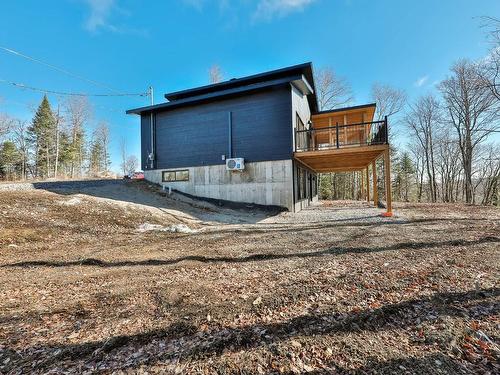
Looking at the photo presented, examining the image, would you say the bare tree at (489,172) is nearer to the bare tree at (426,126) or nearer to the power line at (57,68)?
the bare tree at (426,126)

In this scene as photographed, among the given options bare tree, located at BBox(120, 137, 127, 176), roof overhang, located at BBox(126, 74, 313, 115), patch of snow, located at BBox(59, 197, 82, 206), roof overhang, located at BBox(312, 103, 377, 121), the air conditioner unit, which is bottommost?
patch of snow, located at BBox(59, 197, 82, 206)

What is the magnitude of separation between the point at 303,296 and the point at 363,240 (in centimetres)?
307

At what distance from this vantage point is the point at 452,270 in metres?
3.35

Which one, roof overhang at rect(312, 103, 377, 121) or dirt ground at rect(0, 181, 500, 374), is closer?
dirt ground at rect(0, 181, 500, 374)

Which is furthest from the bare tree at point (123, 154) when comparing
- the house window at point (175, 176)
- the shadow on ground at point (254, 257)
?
the shadow on ground at point (254, 257)

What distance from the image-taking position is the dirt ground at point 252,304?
178 cm

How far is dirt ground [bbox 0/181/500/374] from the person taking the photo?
1782 millimetres

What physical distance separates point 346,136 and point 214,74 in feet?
50.7

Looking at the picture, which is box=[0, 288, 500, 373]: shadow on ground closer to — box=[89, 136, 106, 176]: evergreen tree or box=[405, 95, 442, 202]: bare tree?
box=[405, 95, 442, 202]: bare tree

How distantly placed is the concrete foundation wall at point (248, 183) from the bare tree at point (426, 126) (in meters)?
20.7

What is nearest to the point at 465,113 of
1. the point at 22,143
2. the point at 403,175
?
the point at 403,175

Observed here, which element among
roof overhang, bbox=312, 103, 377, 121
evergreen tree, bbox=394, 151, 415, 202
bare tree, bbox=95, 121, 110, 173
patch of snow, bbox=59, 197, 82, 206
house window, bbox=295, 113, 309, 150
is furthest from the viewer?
bare tree, bbox=95, 121, 110, 173

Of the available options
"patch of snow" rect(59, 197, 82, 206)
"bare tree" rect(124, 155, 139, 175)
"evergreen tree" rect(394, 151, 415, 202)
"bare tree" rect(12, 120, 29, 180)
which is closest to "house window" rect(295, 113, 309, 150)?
"patch of snow" rect(59, 197, 82, 206)

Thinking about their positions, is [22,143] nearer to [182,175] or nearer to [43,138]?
[43,138]
